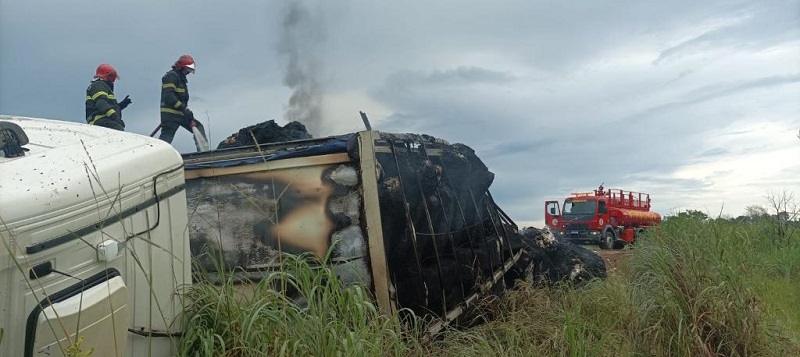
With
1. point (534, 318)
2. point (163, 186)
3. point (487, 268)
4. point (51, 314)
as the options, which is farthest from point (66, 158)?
point (487, 268)

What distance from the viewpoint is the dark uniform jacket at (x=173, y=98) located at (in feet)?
21.2

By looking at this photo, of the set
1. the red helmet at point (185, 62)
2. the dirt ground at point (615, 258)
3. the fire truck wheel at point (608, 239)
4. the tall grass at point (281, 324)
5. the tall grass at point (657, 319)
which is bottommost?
the fire truck wheel at point (608, 239)

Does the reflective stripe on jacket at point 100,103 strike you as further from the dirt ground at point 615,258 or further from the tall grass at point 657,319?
the dirt ground at point 615,258

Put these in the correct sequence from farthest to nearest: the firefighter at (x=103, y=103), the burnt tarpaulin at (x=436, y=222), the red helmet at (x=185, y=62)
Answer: the red helmet at (x=185, y=62)
the firefighter at (x=103, y=103)
the burnt tarpaulin at (x=436, y=222)

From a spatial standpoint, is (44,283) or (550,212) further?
(550,212)

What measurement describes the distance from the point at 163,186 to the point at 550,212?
63.6 ft

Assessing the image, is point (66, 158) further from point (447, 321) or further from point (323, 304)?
point (447, 321)

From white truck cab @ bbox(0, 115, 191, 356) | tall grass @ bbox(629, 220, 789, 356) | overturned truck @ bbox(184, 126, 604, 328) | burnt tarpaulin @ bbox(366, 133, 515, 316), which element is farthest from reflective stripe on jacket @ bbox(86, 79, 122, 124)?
tall grass @ bbox(629, 220, 789, 356)

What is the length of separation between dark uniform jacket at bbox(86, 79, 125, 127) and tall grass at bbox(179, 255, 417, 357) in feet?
11.2

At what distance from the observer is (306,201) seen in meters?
3.97

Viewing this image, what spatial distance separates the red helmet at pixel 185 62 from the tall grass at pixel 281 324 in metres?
4.11

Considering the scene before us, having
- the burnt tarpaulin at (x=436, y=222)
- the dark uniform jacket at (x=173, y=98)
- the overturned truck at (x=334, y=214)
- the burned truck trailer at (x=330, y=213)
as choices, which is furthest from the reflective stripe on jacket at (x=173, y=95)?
the burnt tarpaulin at (x=436, y=222)

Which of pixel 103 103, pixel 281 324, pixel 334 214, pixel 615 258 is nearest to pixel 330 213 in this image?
pixel 334 214

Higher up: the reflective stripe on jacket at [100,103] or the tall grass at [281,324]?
the reflective stripe on jacket at [100,103]
